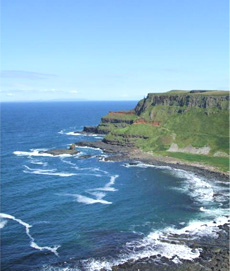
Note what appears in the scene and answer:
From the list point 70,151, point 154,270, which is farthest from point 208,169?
point 154,270

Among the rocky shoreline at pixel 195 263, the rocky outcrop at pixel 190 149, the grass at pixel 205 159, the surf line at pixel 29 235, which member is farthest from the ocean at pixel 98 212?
the rocky outcrop at pixel 190 149

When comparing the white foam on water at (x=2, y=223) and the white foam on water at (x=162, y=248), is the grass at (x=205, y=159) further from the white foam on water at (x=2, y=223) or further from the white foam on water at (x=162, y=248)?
the white foam on water at (x=2, y=223)

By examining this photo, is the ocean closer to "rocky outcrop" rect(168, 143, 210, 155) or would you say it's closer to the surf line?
the surf line

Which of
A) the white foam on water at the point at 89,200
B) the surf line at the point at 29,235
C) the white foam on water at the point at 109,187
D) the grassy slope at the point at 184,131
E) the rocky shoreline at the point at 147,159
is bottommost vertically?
the surf line at the point at 29,235

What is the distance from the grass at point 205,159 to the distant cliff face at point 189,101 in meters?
40.3

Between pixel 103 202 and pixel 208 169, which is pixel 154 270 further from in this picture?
pixel 208 169

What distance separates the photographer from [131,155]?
5782 inches

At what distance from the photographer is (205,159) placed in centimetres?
13625

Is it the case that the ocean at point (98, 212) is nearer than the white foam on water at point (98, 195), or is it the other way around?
the ocean at point (98, 212)

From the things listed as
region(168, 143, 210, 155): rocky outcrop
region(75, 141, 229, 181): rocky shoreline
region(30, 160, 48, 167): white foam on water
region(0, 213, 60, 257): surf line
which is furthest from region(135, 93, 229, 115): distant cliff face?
region(0, 213, 60, 257): surf line

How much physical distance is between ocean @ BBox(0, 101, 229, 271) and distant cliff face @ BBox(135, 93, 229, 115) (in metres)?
61.0

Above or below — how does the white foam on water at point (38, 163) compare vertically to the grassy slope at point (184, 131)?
below

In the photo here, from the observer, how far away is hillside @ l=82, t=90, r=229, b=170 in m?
146

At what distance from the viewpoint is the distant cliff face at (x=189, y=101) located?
171 metres
